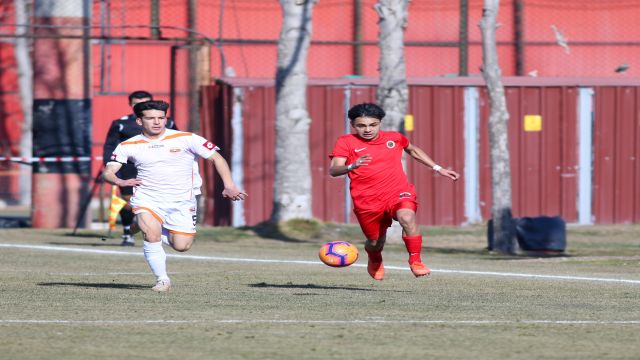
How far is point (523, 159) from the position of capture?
92.3ft

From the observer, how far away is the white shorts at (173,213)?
43.7 ft

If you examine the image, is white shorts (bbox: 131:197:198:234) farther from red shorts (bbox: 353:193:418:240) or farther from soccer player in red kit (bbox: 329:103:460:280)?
red shorts (bbox: 353:193:418:240)

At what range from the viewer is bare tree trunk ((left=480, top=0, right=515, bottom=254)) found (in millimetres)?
21312

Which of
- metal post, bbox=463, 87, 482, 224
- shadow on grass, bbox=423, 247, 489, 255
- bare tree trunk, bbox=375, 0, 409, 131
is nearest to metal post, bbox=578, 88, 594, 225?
metal post, bbox=463, 87, 482, 224

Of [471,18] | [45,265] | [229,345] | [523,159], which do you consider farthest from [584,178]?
[229,345]

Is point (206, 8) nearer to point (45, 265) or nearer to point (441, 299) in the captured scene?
point (45, 265)

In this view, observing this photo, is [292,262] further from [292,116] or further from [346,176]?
[346,176]

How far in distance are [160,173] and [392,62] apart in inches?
399

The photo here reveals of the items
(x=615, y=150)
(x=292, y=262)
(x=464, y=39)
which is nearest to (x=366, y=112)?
(x=292, y=262)

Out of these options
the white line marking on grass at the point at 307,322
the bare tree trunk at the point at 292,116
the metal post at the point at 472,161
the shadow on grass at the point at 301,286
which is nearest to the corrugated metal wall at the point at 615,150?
the metal post at the point at 472,161

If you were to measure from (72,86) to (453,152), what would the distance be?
695 centimetres

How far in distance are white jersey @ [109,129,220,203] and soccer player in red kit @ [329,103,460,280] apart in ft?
3.91

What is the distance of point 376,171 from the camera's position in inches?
531

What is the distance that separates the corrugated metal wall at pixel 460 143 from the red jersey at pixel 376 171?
13.6 m
